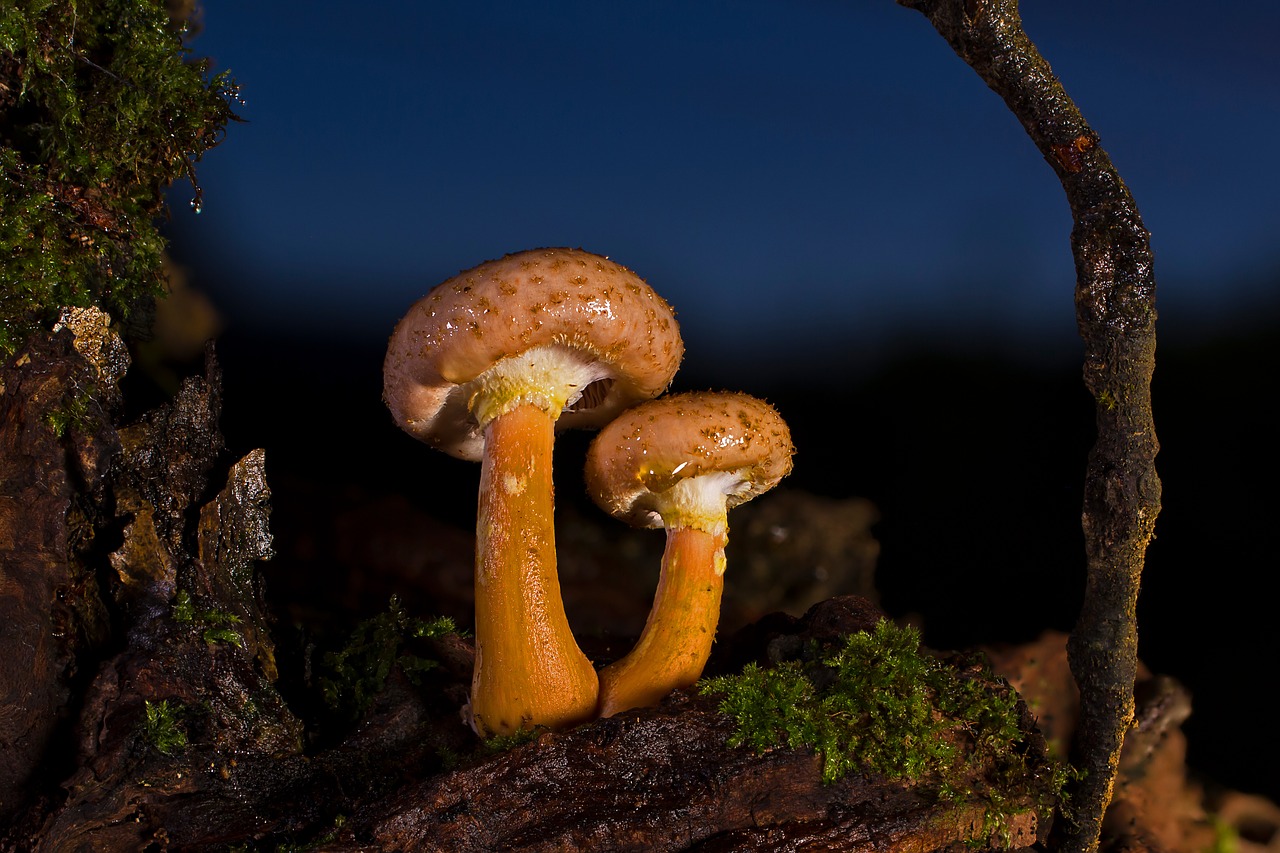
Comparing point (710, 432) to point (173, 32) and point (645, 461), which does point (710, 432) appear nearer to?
point (645, 461)

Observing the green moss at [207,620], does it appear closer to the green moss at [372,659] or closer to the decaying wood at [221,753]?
the decaying wood at [221,753]

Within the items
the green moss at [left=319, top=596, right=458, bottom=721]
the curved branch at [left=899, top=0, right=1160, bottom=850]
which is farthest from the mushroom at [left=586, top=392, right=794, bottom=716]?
the curved branch at [left=899, top=0, right=1160, bottom=850]

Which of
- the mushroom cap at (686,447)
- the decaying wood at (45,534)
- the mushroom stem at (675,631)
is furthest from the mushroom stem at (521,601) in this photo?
the decaying wood at (45,534)

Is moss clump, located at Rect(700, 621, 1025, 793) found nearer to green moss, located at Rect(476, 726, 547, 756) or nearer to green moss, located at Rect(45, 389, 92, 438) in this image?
green moss, located at Rect(476, 726, 547, 756)

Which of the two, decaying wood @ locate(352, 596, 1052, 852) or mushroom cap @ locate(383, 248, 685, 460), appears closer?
decaying wood @ locate(352, 596, 1052, 852)

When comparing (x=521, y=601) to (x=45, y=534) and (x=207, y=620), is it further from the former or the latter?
(x=45, y=534)

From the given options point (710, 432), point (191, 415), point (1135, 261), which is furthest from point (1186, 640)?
point (191, 415)

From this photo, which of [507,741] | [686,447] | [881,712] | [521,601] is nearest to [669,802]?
Answer: [507,741]
